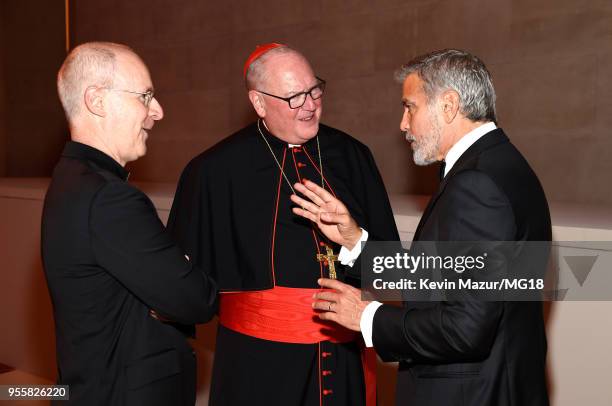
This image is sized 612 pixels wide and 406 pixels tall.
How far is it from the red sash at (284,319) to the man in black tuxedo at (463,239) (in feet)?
2.16

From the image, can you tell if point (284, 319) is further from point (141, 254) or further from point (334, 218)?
point (141, 254)

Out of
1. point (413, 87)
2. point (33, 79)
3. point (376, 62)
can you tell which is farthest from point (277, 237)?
point (33, 79)

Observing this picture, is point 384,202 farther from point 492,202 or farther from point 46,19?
point 46,19

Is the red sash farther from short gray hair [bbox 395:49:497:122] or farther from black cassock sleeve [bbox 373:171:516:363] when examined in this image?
short gray hair [bbox 395:49:497:122]

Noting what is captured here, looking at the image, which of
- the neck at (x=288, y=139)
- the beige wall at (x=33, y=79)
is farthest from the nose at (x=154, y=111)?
the beige wall at (x=33, y=79)

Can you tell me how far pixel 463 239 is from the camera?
1.70m

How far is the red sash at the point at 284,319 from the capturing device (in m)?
2.66

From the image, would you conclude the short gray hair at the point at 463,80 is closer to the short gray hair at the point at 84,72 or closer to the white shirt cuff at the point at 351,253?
the white shirt cuff at the point at 351,253

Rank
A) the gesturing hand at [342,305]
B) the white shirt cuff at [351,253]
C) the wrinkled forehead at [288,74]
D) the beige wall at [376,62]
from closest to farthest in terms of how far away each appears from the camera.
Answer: the gesturing hand at [342,305]
the white shirt cuff at [351,253]
the wrinkled forehead at [288,74]
the beige wall at [376,62]

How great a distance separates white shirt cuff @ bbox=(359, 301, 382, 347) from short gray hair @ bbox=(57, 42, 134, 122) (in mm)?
958

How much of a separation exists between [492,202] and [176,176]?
538cm

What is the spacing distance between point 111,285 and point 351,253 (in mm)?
983

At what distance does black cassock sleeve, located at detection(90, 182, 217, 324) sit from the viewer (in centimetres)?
175

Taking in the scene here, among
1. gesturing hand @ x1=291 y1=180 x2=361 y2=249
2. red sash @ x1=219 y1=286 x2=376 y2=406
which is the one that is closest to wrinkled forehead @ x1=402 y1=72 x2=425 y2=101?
gesturing hand @ x1=291 y1=180 x2=361 y2=249
